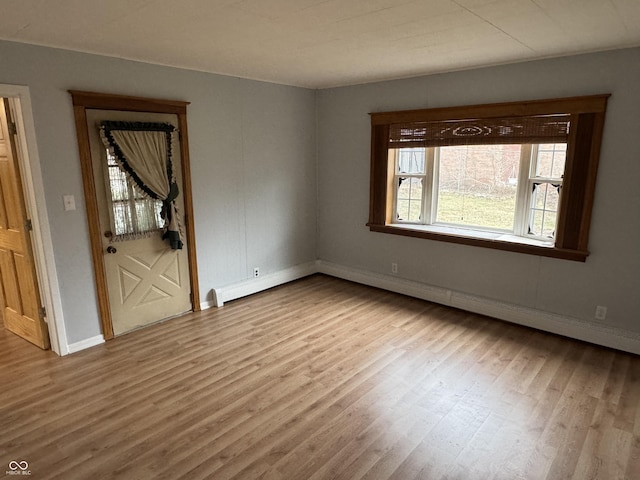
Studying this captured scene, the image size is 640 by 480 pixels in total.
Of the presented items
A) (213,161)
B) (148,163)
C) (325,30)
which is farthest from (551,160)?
(148,163)

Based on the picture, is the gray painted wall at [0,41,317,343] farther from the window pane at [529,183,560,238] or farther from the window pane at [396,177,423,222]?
the window pane at [529,183,560,238]

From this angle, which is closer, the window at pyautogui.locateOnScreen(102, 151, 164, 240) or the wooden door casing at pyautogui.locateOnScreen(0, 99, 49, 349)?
the wooden door casing at pyautogui.locateOnScreen(0, 99, 49, 349)

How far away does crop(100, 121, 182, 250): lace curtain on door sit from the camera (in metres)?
3.38

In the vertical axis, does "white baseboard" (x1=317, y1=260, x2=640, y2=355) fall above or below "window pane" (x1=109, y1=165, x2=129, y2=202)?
below

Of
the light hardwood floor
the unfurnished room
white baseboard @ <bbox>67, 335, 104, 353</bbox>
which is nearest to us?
the light hardwood floor

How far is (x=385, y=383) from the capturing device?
2.90 meters

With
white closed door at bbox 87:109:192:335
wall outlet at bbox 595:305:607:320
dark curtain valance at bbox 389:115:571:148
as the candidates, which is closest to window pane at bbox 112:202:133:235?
white closed door at bbox 87:109:192:335

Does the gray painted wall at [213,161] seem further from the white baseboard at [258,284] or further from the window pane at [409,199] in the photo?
the window pane at [409,199]

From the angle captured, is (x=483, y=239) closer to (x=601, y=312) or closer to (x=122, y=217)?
(x=601, y=312)

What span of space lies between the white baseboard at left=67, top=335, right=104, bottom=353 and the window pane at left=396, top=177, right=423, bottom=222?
3398 millimetres

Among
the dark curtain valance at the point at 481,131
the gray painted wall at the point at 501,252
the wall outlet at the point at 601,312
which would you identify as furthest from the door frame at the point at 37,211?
the wall outlet at the point at 601,312

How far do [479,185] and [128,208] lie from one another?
3470 mm

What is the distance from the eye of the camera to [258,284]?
4.79 m

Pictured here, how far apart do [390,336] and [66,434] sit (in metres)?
2.53
